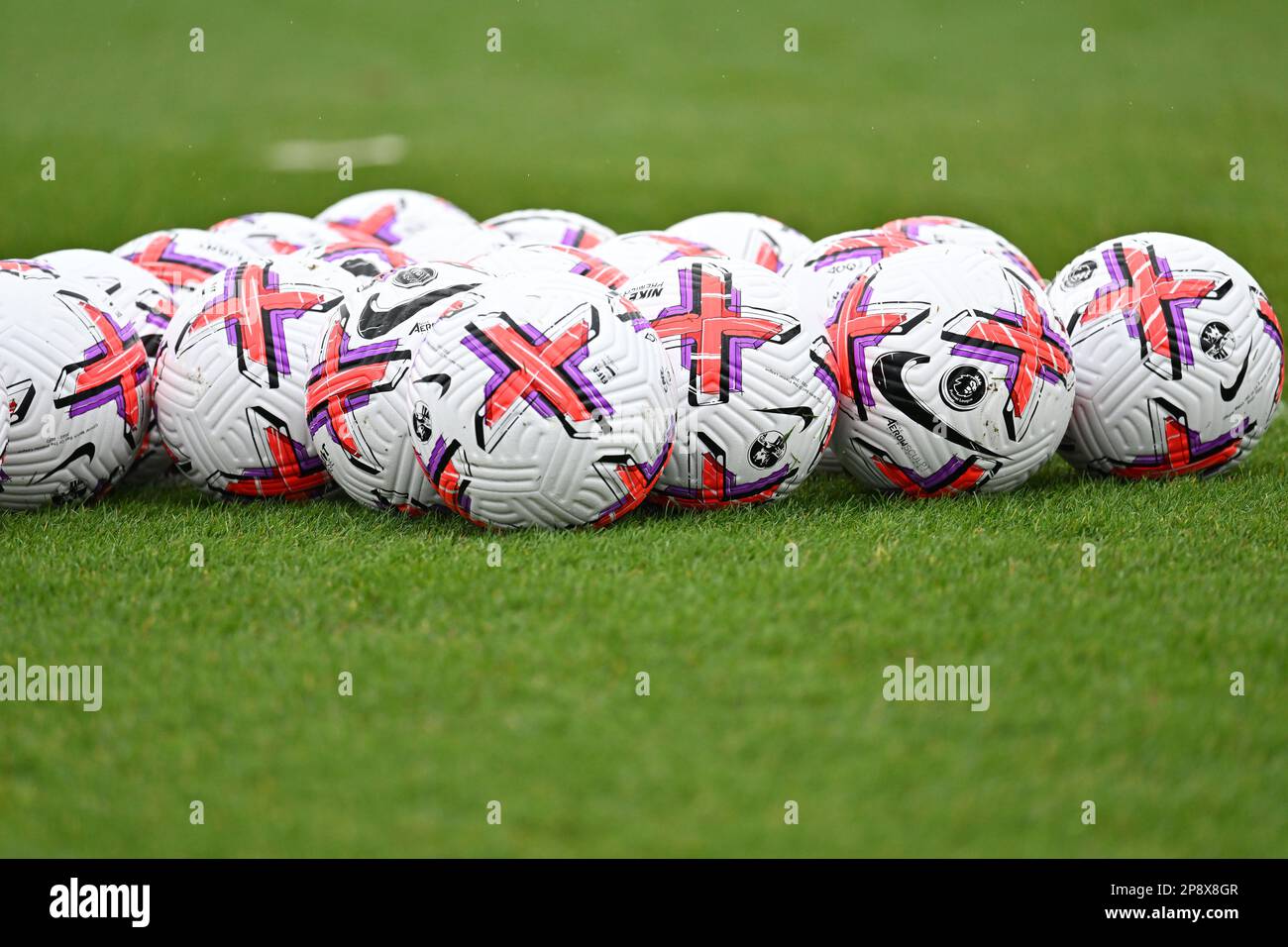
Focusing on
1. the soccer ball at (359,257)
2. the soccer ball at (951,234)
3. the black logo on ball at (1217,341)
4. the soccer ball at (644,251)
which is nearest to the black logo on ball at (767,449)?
the soccer ball at (644,251)

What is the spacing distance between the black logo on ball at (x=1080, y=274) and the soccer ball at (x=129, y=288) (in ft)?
14.0

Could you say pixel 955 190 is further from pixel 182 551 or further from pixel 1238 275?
pixel 182 551

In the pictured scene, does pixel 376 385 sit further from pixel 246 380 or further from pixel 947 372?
pixel 947 372

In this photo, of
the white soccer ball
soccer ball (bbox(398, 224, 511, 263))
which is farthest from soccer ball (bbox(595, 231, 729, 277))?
the white soccer ball

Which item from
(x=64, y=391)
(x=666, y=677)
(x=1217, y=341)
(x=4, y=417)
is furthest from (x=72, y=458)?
(x=1217, y=341)

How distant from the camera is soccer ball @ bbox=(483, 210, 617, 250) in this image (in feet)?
28.7

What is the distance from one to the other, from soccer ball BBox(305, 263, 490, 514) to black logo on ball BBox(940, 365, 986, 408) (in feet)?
6.46

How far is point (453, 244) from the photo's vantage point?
313 inches

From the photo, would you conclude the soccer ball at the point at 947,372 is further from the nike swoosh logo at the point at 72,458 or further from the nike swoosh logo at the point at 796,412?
the nike swoosh logo at the point at 72,458

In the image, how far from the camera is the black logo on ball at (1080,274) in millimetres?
6488

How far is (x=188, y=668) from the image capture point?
4.27 m

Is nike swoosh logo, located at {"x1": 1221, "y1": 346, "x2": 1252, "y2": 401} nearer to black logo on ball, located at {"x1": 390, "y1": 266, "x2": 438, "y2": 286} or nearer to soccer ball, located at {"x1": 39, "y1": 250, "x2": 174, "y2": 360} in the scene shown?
black logo on ball, located at {"x1": 390, "y1": 266, "x2": 438, "y2": 286}

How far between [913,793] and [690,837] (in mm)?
587

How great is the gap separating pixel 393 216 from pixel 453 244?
5.53 ft
